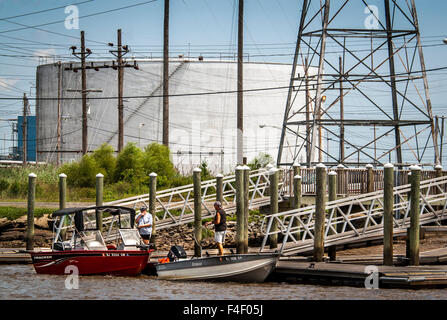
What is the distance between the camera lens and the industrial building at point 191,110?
6019 centimetres

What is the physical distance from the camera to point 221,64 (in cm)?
6238

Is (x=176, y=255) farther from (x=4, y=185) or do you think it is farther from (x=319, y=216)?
(x=4, y=185)

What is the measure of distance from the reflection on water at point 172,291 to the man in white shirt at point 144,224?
8.42 ft

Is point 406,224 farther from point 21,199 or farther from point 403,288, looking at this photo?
point 21,199

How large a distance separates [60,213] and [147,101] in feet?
118

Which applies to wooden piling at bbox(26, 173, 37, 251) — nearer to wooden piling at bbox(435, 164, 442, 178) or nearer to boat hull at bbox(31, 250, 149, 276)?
boat hull at bbox(31, 250, 149, 276)

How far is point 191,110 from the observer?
6019 centimetres

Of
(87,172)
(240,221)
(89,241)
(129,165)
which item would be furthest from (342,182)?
(87,172)

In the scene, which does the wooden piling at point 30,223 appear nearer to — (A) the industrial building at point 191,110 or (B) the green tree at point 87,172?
(B) the green tree at point 87,172

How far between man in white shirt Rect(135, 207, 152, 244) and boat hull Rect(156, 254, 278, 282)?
3351 mm

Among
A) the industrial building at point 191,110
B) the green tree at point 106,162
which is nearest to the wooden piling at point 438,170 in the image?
the green tree at point 106,162

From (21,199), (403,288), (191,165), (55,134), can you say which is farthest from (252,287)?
(55,134)
